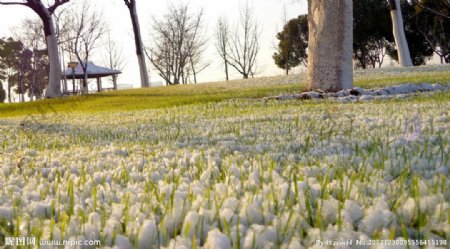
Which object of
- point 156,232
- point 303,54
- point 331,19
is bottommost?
point 156,232

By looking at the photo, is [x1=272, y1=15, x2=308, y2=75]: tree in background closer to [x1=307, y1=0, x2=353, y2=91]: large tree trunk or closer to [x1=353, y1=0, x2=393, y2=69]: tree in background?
[x1=353, y1=0, x2=393, y2=69]: tree in background

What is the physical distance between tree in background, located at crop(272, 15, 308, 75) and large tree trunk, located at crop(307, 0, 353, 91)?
38630mm

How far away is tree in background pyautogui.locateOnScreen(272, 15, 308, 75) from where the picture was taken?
161 feet

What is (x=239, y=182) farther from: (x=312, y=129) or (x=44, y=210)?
(x=312, y=129)

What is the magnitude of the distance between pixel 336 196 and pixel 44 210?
141 cm

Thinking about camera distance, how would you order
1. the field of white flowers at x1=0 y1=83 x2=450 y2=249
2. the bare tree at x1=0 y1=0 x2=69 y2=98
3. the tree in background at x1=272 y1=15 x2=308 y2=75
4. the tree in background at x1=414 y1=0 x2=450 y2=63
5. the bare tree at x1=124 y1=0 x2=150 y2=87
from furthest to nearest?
the tree in background at x1=272 y1=15 x2=308 y2=75, the tree in background at x1=414 y1=0 x2=450 y2=63, the bare tree at x1=124 y1=0 x2=150 y2=87, the bare tree at x1=0 y1=0 x2=69 y2=98, the field of white flowers at x1=0 y1=83 x2=450 y2=249

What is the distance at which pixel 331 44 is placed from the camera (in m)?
10.9

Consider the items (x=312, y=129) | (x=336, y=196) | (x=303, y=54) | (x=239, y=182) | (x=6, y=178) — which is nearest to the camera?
(x=336, y=196)

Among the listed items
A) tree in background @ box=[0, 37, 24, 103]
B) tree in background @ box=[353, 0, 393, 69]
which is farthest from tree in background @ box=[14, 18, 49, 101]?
tree in background @ box=[353, 0, 393, 69]

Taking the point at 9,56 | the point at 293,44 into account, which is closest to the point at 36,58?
the point at 9,56

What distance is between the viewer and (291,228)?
1.52m

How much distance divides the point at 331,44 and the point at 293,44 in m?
40.0

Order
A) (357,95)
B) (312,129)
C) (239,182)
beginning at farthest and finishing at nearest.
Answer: (357,95)
(312,129)
(239,182)

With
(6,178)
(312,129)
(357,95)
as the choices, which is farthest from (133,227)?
(357,95)
